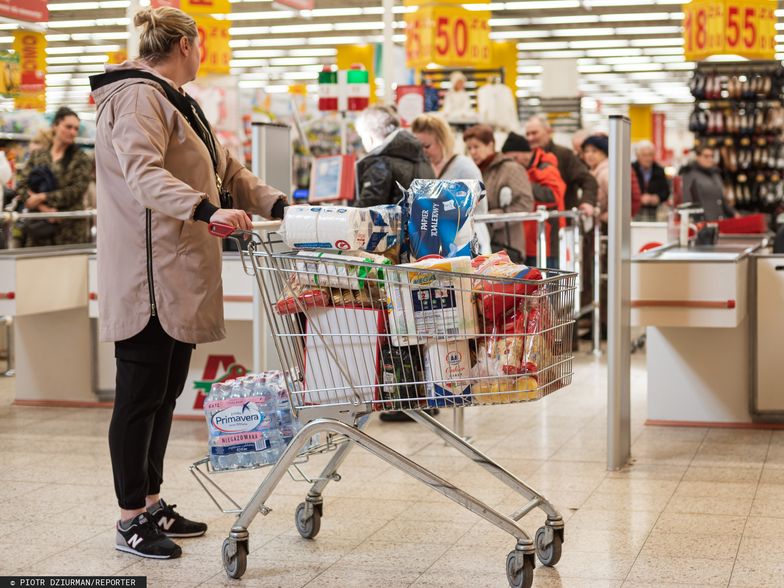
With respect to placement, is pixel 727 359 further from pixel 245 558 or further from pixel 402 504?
pixel 245 558

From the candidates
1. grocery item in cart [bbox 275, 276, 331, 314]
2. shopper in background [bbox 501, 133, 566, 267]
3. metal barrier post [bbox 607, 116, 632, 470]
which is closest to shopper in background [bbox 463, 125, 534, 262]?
shopper in background [bbox 501, 133, 566, 267]

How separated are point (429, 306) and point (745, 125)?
1011 cm

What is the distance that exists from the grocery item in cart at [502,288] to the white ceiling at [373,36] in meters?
13.3

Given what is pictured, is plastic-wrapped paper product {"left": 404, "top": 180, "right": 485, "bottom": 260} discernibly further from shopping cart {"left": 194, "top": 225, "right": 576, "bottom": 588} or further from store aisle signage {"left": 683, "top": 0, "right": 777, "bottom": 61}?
store aisle signage {"left": 683, "top": 0, "right": 777, "bottom": 61}

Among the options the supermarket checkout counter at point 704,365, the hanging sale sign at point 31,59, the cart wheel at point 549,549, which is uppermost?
the hanging sale sign at point 31,59

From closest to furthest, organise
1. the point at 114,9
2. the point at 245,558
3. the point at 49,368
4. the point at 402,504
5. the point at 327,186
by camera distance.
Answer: the point at 245,558 < the point at 402,504 < the point at 49,368 < the point at 327,186 < the point at 114,9

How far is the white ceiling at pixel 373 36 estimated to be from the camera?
19.1 metres

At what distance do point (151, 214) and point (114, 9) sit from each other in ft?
51.4

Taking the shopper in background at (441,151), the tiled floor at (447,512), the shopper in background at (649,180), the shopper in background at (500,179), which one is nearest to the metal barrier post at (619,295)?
the tiled floor at (447,512)

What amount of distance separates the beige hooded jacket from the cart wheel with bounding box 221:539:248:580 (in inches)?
24.1

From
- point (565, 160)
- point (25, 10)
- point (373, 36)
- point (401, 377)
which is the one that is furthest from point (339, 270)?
point (373, 36)

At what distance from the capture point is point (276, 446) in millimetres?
3387

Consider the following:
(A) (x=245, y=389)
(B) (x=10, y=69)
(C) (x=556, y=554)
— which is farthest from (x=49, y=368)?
(C) (x=556, y=554)

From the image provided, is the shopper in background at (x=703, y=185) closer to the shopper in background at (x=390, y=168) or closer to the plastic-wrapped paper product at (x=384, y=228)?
the shopper in background at (x=390, y=168)
